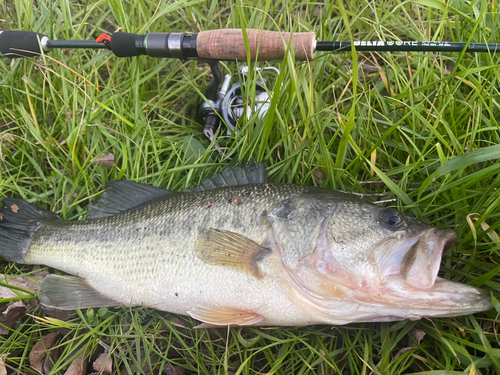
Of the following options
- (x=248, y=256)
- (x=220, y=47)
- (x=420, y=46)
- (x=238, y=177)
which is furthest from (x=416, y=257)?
(x=220, y=47)

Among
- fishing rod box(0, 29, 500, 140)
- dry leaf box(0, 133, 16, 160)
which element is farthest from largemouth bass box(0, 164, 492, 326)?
dry leaf box(0, 133, 16, 160)

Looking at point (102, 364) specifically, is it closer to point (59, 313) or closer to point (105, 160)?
point (59, 313)

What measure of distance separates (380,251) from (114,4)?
2854 mm

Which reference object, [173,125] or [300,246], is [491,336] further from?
[173,125]

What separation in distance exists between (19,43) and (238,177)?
1.97 metres

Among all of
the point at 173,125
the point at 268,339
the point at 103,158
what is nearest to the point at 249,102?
the point at 173,125

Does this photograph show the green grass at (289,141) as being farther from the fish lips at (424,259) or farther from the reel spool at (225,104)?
the fish lips at (424,259)

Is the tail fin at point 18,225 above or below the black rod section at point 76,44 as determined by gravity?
below

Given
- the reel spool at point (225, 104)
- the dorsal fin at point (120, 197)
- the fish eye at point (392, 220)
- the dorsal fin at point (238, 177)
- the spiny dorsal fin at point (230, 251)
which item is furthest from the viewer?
the reel spool at point (225, 104)

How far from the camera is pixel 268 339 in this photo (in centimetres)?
220

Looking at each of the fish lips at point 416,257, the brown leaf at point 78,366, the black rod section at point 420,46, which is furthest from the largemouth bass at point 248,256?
the black rod section at point 420,46

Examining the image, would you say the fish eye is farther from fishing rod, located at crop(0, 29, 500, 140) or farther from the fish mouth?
fishing rod, located at crop(0, 29, 500, 140)

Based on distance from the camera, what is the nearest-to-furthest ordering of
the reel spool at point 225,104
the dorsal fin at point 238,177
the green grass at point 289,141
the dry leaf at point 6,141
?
the green grass at point 289,141 → the dorsal fin at point 238,177 → the reel spool at point 225,104 → the dry leaf at point 6,141

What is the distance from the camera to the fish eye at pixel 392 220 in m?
1.72
